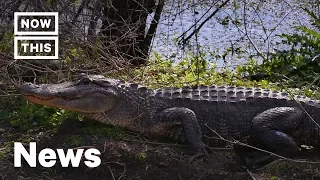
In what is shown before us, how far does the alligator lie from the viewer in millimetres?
4488

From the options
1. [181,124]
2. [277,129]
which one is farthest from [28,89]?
[277,129]

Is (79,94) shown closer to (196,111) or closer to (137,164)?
(137,164)

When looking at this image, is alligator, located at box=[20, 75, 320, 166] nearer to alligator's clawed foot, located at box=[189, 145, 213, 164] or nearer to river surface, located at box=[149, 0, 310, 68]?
alligator's clawed foot, located at box=[189, 145, 213, 164]

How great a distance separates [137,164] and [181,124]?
1.81 ft

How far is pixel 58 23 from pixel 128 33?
949 mm

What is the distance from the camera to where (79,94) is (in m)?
4.59

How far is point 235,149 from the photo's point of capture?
4.62m

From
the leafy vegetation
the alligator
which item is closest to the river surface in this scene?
the leafy vegetation

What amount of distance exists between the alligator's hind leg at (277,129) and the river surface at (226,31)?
9.23 ft

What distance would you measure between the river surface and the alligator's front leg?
273 centimetres

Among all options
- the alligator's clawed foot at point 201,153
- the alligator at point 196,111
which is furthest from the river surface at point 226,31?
the alligator's clawed foot at point 201,153

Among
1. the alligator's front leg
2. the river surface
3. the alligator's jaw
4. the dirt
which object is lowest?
the dirt

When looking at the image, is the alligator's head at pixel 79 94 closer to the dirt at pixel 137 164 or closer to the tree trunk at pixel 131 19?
the dirt at pixel 137 164

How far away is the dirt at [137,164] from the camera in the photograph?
13.3 feet
